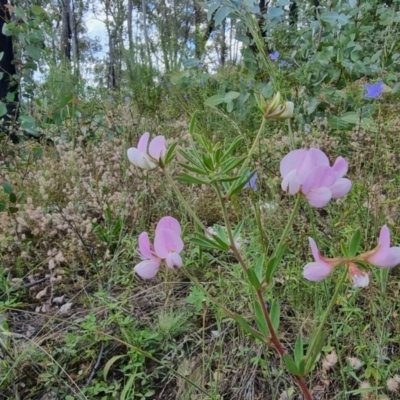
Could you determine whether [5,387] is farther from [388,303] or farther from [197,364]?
[388,303]

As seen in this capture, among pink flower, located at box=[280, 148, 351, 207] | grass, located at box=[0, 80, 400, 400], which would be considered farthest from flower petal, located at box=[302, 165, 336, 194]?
grass, located at box=[0, 80, 400, 400]

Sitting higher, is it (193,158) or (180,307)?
(193,158)

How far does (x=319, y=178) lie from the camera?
1.58ft

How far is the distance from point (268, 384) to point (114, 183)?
1.15 meters

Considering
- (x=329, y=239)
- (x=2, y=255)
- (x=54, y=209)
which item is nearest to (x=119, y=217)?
(x=54, y=209)

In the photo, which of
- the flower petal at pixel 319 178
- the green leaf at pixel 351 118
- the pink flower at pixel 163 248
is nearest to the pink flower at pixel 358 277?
the flower petal at pixel 319 178

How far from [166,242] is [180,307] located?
73 centimetres

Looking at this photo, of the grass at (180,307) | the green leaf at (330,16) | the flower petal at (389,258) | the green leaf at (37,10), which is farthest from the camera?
the green leaf at (37,10)

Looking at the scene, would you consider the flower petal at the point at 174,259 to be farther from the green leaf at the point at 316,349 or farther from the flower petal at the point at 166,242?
the green leaf at the point at 316,349

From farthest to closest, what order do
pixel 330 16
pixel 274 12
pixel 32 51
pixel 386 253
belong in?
pixel 32 51, pixel 330 16, pixel 274 12, pixel 386 253

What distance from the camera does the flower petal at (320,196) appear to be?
47cm

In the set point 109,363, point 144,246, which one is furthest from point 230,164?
point 109,363

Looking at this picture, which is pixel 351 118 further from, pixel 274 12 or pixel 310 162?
pixel 310 162

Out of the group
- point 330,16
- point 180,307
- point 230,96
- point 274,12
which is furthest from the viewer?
point 230,96
